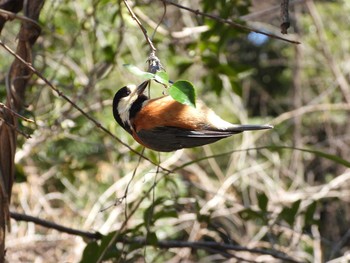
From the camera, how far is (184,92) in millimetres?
1045

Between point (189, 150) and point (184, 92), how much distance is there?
2.62 meters

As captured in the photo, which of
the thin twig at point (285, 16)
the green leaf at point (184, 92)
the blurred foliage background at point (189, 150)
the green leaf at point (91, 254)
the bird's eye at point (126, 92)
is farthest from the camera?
the blurred foliage background at point (189, 150)

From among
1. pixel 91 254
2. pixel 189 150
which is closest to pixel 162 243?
pixel 91 254

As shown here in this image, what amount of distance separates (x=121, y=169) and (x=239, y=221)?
36.3 inches

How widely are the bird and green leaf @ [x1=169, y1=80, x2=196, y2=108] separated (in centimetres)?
42

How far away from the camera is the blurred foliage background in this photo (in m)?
2.15

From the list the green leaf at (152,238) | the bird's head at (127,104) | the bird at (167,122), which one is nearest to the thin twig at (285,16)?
the bird at (167,122)

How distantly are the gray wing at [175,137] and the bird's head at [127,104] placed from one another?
10 centimetres

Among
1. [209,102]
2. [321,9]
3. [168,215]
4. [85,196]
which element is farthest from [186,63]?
[321,9]

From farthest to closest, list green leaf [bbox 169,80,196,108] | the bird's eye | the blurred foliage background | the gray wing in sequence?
the blurred foliage background → the bird's eye → the gray wing → green leaf [bbox 169,80,196,108]

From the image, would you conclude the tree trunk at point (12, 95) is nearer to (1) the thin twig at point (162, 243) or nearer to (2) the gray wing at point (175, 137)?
(1) the thin twig at point (162, 243)

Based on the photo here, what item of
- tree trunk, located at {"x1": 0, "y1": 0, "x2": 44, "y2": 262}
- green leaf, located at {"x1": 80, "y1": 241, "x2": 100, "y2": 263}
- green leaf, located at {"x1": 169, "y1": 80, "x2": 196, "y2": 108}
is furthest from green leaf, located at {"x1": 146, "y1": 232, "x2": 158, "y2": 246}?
green leaf, located at {"x1": 169, "y1": 80, "x2": 196, "y2": 108}

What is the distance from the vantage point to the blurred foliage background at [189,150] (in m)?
2.15

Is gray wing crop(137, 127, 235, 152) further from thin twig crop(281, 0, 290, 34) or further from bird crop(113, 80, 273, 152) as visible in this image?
thin twig crop(281, 0, 290, 34)
